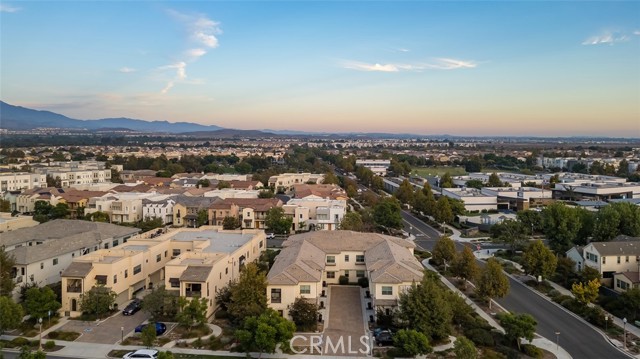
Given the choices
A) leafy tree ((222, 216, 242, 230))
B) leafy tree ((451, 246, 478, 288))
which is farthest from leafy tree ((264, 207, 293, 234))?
leafy tree ((451, 246, 478, 288))

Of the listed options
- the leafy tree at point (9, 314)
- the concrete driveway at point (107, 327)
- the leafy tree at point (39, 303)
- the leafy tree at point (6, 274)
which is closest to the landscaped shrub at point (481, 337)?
the concrete driveway at point (107, 327)

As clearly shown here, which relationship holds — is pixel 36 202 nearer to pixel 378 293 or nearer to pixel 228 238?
pixel 228 238

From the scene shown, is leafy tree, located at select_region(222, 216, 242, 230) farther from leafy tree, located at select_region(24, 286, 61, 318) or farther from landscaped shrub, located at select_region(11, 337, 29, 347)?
landscaped shrub, located at select_region(11, 337, 29, 347)

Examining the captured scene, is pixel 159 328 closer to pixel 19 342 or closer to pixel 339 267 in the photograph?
pixel 19 342

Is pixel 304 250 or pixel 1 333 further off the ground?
pixel 304 250

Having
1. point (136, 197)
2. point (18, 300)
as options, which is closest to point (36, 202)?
point (136, 197)
